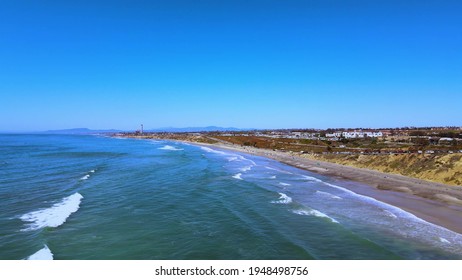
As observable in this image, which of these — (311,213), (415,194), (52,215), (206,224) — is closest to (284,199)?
(311,213)

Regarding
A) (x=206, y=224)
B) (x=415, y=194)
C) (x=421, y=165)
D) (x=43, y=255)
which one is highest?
(x=421, y=165)

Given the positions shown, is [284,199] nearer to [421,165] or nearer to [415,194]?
[415,194]

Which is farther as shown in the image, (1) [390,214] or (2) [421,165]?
(2) [421,165]

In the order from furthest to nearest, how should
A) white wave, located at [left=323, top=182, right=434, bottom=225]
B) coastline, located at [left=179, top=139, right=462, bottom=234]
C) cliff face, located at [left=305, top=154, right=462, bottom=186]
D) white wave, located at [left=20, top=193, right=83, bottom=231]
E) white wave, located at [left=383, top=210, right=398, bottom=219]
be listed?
cliff face, located at [left=305, top=154, right=462, bottom=186]
coastline, located at [left=179, top=139, right=462, bottom=234]
white wave, located at [left=383, top=210, right=398, bottom=219]
white wave, located at [left=323, top=182, right=434, bottom=225]
white wave, located at [left=20, top=193, right=83, bottom=231]

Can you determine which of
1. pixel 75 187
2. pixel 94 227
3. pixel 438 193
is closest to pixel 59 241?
pixel 94 227

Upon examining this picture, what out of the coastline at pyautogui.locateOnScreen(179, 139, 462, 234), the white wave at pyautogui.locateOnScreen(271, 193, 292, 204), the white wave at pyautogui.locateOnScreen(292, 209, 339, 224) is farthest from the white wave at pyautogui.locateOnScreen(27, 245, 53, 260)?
the coastline at pyautogui.locateOnScreen(179, 139, 462, 234)

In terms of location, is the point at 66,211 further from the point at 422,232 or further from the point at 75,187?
the point at 422,232

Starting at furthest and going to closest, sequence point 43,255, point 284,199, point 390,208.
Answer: point 284,199, point 390,208, point 43,255

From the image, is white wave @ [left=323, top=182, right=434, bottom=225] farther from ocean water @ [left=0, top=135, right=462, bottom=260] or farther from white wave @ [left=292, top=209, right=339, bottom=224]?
white wave @ [left=292, top=209, right=339, bottom=224]
